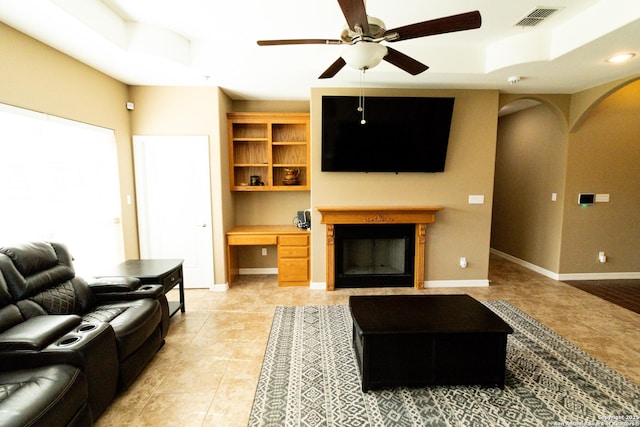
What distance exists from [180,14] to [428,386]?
3.73 m

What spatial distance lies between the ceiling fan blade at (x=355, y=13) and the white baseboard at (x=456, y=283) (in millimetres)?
3509

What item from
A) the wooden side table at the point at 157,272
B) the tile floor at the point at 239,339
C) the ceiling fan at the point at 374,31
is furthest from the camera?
the wooden side table at the point at 157,272

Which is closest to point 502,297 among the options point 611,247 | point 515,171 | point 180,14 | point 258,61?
point 611,247

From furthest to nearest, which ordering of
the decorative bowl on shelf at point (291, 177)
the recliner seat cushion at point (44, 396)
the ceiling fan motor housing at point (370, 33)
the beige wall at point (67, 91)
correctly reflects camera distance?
the decorative bowl on shelf at point (291, 177)
the beige wall at point (67, 91)
the ceiling fan motor housing at point (370, 33)
the recliner seat cushion at point (44, 396)

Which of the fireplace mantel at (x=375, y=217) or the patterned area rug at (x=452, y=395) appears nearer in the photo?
the patterned area rug at (x=452, y=395)

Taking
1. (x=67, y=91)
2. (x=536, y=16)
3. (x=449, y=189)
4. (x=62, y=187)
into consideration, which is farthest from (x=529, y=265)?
(x=67, y=91)

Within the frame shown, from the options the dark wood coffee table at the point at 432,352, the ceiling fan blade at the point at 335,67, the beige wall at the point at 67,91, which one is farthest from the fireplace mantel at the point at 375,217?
the beige wall at the point at 67,91

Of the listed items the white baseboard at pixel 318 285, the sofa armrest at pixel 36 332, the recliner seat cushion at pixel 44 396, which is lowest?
the white baseboard at pixel 318 285

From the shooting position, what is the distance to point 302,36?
3.01m

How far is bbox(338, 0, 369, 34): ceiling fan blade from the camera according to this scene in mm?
1425

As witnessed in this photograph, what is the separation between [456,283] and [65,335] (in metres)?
4.28

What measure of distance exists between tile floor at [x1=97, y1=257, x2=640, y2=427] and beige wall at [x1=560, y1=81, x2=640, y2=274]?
835 millimetres

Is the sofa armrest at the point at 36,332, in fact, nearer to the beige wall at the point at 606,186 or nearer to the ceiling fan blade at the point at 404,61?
the ceiling fan blade at the point at 404,61

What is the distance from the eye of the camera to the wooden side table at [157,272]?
279 cm
